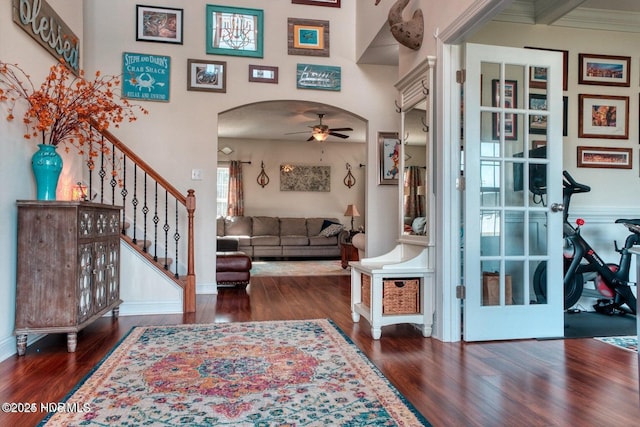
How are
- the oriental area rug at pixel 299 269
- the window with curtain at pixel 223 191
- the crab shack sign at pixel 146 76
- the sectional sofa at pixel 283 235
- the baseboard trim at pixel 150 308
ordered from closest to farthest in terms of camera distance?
the baseboard trim at pixel 150 308 → the crab shack sign at pixel 146 76 → the oriental area rug at pixel 299 269 → the sectional sofa at pixel 283 235 → the window with curtain at pixel 223 191

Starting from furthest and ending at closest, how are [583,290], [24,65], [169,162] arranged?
[169,162] < [583,290] < [24,65]

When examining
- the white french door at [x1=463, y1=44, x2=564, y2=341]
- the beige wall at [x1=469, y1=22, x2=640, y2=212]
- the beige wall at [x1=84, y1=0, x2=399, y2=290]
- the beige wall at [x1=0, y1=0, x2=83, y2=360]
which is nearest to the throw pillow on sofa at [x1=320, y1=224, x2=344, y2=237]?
the beige wall at [x1=84, y1=0, x2=399, y2=290]

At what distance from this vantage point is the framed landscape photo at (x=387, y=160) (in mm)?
4930

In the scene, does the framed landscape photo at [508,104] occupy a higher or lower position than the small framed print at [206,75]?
lower

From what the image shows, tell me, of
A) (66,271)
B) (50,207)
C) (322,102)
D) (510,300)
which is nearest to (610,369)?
(510,300)

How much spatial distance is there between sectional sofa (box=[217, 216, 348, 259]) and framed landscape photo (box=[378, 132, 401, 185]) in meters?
3.76

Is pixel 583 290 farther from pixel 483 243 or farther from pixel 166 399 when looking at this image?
pixel 166 399

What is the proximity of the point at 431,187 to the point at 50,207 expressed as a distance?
2.45 meters

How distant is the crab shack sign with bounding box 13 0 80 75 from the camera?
8.46 feet

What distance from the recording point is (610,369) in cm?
224

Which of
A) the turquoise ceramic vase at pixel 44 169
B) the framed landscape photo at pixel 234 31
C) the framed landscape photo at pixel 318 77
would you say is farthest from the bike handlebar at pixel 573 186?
the turquoise ceramic vase at pixel 44 169

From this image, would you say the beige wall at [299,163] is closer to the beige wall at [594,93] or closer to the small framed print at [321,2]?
the small framed print at [321,2]

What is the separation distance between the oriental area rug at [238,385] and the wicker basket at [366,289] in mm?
321

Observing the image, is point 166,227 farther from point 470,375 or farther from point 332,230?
point 332,230
